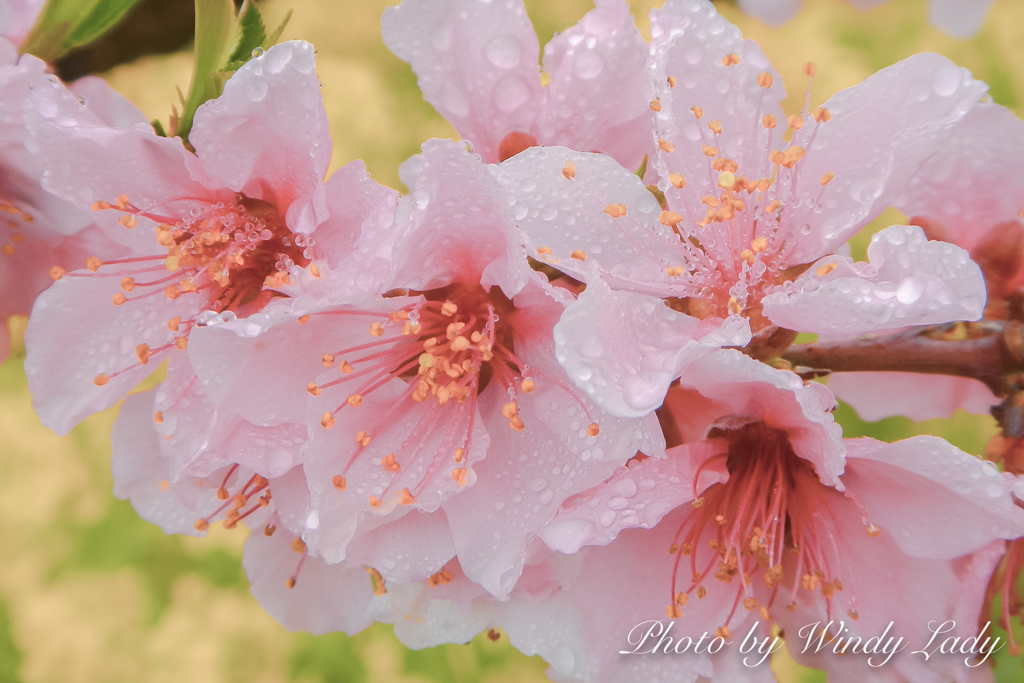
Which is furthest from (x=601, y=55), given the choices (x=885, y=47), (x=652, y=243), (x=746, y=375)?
(x=885, y=47)

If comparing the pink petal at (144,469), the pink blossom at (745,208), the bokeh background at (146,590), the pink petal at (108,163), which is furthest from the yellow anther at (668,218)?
the bokeh background at (146,590)

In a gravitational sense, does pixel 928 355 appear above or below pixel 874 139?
below

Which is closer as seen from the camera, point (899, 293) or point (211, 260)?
point (899, 293)

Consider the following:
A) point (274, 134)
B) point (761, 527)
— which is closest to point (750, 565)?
point (761, 527)

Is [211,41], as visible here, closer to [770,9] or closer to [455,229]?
[455,229]

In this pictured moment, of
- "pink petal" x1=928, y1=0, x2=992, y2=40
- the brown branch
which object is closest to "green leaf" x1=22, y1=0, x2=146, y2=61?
the brown branch

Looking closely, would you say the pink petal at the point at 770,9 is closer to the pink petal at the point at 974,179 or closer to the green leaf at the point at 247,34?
the pink petal at the point at 974,179

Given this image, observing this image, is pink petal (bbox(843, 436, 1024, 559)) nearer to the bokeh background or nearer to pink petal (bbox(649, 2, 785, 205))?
pink petal (bbox(649, 2, 785, 205))
